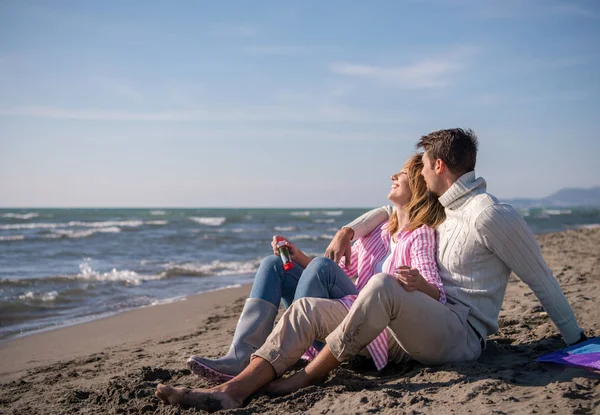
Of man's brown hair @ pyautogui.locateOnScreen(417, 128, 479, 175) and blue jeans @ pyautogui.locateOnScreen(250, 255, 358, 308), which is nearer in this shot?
man's brown hair @ pyautogui.locateOnScreen(417, 128, 479, 175)

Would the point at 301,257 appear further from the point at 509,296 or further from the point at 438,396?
the point at 509,296

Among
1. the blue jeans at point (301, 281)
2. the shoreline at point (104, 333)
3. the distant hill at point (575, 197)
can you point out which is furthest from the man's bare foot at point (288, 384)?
the distant hill at point (575, 197)

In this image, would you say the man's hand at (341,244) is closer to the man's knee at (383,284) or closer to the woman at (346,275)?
the woman at (346,275)

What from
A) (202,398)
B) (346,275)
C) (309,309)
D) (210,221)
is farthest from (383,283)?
(210,221)

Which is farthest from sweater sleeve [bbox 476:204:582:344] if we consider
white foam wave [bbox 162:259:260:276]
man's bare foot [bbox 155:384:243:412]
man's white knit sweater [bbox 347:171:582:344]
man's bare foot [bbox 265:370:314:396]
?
white foam wave [bbox 162:259:260:276]

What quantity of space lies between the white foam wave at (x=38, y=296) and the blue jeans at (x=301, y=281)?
206 inches

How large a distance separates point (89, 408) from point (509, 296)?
4638mm

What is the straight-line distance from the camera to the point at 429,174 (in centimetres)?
319

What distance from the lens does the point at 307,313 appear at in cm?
303

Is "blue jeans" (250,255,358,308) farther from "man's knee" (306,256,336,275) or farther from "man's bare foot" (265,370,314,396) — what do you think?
"man's bare foot" (265,370,314,396)

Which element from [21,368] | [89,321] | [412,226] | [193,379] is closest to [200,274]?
[89,321]

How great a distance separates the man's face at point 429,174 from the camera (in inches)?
125

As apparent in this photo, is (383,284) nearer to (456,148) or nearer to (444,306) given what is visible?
(444,306)

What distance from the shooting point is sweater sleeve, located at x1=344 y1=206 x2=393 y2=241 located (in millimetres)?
3758
